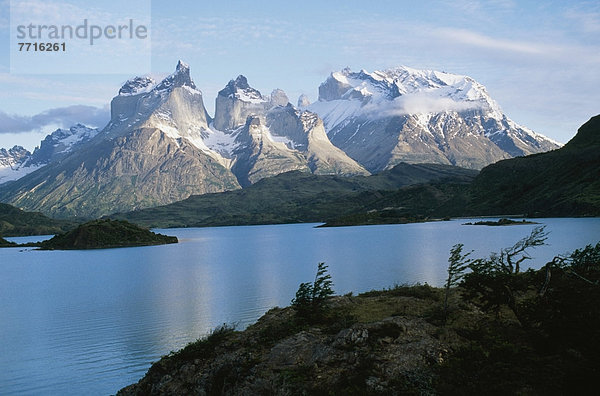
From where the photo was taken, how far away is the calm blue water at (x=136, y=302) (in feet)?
141

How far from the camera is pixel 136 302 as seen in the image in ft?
249

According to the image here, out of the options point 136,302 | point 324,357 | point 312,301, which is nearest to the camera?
point 324,357

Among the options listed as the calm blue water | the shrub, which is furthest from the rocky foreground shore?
the calm blue water

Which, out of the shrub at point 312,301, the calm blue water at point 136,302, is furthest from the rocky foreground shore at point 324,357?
the calm blue water at point 136,302

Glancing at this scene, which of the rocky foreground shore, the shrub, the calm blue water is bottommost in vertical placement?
the calm blue water

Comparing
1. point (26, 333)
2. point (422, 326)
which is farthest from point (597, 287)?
→ point (26, 333)

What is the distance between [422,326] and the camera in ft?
93.1

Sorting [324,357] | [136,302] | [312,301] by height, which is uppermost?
[312,301]

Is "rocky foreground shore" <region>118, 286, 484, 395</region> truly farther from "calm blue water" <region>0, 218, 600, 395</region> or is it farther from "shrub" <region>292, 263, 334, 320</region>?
"calm blue water" <region>0, 218, 600, 395</region>

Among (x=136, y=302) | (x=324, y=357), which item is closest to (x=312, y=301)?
(x=324, y=357)

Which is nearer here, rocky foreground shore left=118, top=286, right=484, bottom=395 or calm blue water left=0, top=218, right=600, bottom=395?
rocky foreground shore left=118, top=286, right=484, bottom=395

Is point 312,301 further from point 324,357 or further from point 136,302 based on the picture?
point 136,302

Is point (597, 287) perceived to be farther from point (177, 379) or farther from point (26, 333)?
point (26, 333)

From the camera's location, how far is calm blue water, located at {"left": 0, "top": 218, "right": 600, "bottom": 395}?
4291cm
